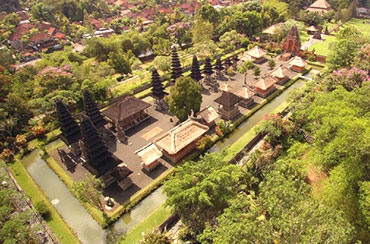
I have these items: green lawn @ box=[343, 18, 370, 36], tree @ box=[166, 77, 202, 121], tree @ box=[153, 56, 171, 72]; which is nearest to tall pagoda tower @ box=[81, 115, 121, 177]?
tree @ box=[166, 77, 202, 121]

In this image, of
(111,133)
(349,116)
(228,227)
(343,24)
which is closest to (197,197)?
(228,227)

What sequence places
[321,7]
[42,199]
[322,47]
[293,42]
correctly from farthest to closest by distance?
[321,7] → [322,47] → [293,42] → [42,199]

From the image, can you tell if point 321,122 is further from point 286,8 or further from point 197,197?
point 286,8

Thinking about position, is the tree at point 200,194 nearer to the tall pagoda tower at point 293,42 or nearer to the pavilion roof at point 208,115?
the pavilion roof at point 208,115

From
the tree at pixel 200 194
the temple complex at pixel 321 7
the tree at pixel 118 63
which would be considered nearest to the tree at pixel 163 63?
the tree at pixel 118 63

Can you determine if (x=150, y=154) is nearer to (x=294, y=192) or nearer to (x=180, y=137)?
(x=180, y=137)

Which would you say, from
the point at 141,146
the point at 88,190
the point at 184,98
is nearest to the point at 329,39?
the point at 184,98

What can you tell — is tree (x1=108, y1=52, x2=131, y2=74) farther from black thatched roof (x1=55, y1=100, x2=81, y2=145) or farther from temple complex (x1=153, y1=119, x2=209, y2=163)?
temple complex (x1=153, y1=119, x2=209, y2=163)
